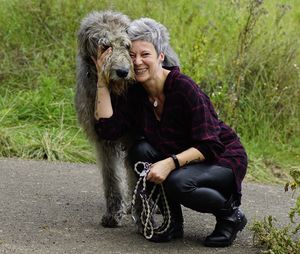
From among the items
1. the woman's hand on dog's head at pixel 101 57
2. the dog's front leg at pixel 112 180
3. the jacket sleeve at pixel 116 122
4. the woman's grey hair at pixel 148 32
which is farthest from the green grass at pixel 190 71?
the woman's grey hair at pixel 148 32

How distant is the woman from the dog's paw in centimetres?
45

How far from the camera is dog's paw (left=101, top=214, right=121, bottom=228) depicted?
5.69 metres

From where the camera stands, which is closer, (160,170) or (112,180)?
(160,170)

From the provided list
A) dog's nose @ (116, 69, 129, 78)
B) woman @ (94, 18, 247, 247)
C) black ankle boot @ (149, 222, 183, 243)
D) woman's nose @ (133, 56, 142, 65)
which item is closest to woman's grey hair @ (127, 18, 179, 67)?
woman @ (94, 18, 247, 247)

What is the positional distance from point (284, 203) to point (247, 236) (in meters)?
1.49

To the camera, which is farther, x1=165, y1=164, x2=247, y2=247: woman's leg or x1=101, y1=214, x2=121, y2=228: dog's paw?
x1=101, y1=214, x2=121, y2=228: dog's paw

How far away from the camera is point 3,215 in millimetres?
5762

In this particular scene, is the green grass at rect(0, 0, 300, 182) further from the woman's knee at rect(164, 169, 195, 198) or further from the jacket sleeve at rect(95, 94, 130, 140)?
the woman's knee at rect(164, 169, 195, 198)

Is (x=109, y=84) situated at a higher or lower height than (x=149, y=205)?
higher

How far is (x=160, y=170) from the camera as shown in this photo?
506 centimetres

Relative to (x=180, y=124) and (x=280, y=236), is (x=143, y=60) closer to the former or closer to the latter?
(x=180, y=124)

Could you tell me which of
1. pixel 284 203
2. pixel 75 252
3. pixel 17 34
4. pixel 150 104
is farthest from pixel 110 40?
pixel 17 34

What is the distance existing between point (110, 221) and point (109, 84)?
1039 millimetres

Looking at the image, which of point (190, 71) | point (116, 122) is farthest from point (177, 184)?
point (190, 71)
